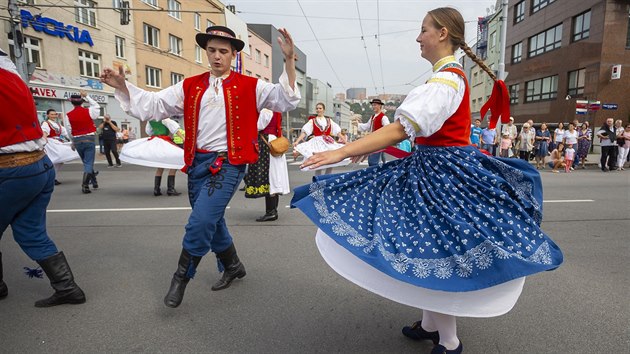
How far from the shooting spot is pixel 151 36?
25344mm

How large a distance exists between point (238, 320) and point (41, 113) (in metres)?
20.5

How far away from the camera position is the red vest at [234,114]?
2.85 m

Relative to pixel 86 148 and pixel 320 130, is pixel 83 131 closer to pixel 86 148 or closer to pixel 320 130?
pixel 86 148

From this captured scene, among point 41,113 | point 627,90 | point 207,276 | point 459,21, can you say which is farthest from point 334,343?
point 627,90

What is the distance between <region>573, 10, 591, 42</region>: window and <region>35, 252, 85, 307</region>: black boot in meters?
27.4

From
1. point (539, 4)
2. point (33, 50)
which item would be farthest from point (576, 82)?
point (33, 50)

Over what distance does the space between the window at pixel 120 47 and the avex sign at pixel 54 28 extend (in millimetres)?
1792

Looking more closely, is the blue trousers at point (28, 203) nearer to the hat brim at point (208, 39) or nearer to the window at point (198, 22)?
the hat brim at point (208, 39)

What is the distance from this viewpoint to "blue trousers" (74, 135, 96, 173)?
7922 millimetres

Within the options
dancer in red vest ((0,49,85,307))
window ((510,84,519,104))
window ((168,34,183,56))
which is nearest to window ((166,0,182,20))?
window ((168,34,183,56))

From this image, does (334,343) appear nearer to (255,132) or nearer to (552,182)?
(255,132)

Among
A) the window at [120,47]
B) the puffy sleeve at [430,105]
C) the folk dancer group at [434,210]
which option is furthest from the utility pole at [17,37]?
the puffy sleeve at [430,105]

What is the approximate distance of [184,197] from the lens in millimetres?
7480

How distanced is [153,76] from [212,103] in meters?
25.8
